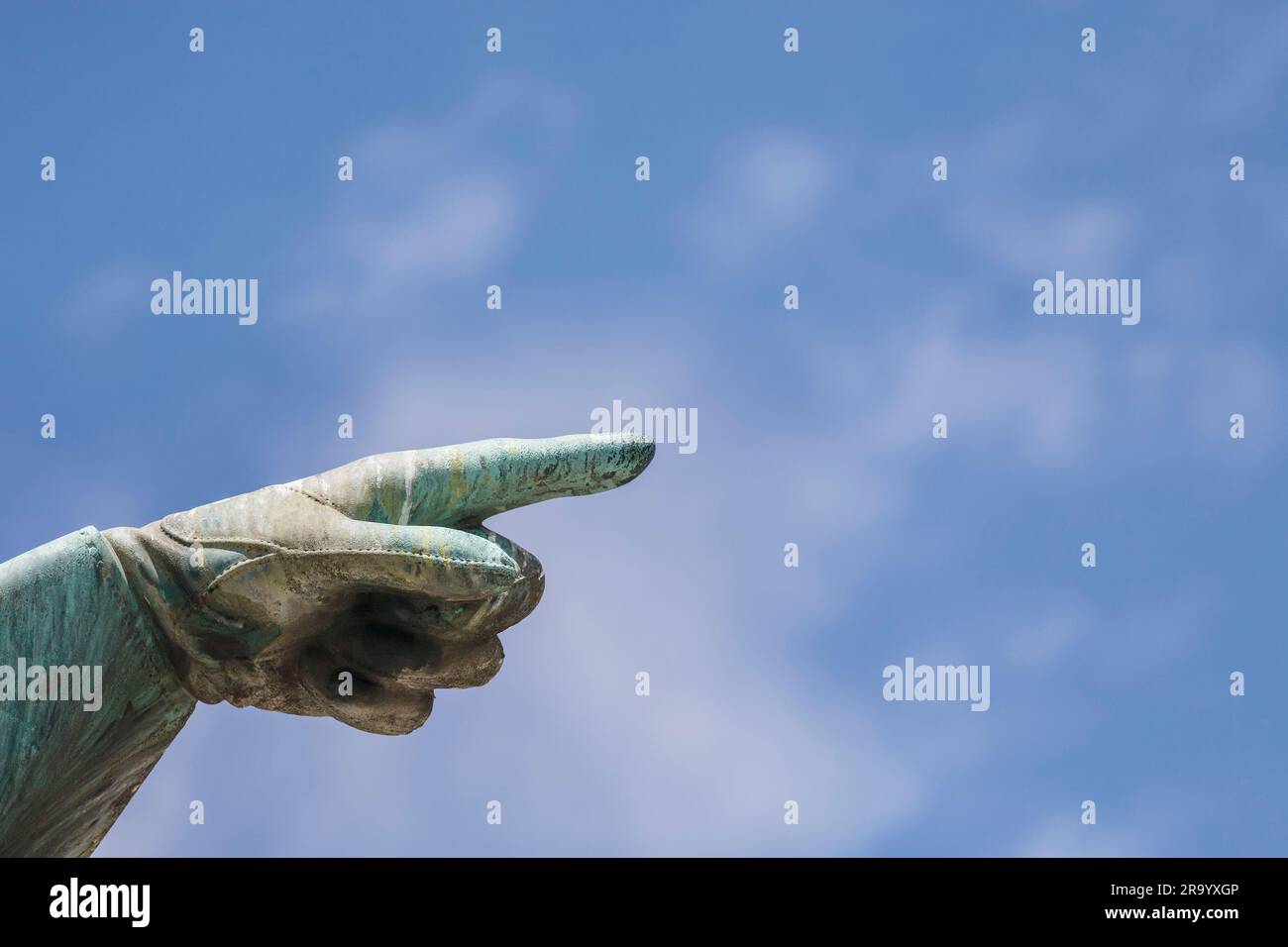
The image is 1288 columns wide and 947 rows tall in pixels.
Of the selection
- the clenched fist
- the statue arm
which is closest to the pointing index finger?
the clenched fist

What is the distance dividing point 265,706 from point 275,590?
91 centimetres

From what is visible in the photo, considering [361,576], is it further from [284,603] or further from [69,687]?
[69,687]

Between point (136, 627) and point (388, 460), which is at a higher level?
point (388, 460)

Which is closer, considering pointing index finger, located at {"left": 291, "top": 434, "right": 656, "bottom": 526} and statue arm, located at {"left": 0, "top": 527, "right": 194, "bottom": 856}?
statue arm, located at {"left": 0, "top": 527, "right": 194, "bottom": 856}

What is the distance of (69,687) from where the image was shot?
11.8m

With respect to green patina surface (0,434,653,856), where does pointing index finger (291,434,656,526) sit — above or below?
above

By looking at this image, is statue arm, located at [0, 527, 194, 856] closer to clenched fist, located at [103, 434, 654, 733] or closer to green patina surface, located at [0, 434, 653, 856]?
green patina surface, located at [0, 434, 653, 856]

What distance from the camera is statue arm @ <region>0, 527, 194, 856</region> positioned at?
38.0ft

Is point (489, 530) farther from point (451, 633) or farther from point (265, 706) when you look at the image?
point (265, 706)

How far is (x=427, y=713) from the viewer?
41.0ft

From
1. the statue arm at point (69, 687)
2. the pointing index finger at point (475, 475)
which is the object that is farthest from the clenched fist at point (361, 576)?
the statue arm at point (69, 687)

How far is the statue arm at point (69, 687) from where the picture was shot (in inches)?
456
